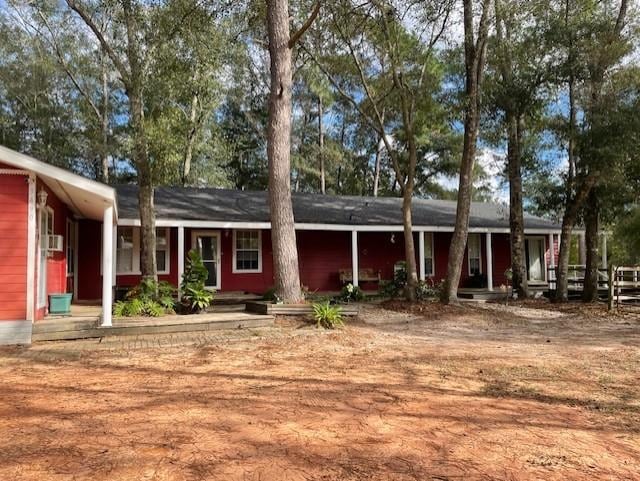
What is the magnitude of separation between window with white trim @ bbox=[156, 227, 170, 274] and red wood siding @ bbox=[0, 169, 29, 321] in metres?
6.84

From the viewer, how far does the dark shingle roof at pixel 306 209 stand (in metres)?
14.5

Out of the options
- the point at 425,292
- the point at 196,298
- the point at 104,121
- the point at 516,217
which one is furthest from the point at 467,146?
the point at 104,121

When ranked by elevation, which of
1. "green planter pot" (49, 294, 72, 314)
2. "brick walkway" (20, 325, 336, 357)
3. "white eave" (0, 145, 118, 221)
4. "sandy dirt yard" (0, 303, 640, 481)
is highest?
"white eave" (0, 145, 118, 221)

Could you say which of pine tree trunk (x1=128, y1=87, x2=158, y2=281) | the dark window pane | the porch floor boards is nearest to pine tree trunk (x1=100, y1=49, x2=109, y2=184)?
pine tree trunk (x1=128, y1=87, x2=158, y2=281)

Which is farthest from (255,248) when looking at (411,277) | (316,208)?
(411,277)

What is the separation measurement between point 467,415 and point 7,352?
6303mm

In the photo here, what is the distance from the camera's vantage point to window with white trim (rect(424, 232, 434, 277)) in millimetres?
17969

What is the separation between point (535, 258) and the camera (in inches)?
759

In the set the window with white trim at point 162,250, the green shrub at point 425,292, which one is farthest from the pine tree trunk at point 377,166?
the window with white trim at point 162,250

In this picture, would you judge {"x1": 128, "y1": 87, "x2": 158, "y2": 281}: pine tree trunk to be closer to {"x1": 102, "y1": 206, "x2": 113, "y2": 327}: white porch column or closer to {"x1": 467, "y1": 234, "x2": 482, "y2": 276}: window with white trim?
{"x1": 102, "y1": 206, "x2": 113, "y2": 327}: white porch column

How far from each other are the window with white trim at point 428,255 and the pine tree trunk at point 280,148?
849 centimetres

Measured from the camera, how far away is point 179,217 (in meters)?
13.6

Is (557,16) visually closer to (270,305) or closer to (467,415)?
(270,305)

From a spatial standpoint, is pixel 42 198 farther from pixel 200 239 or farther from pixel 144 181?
pixel 200 239
